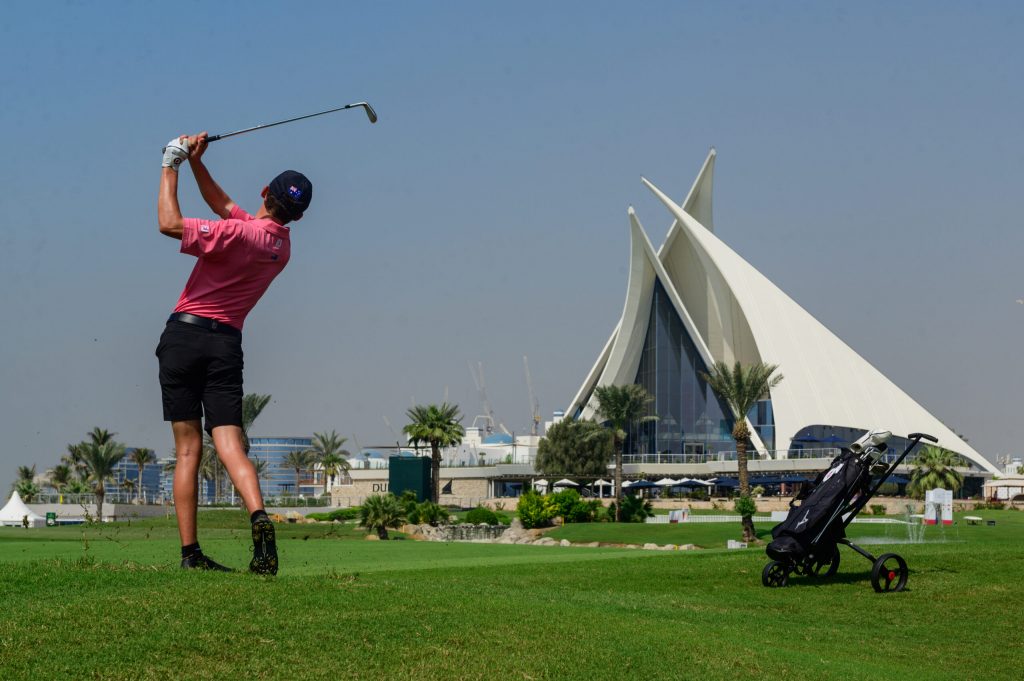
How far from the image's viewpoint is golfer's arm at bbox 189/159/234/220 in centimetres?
779

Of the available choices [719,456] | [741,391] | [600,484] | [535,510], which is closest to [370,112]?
[535,510]

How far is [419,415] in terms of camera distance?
77.8 meters

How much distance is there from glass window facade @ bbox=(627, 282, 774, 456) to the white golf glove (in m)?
81.0

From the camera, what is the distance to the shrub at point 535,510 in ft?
163

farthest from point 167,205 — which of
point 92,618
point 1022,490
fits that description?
point 1022,490

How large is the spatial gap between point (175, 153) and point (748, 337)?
8537 centimetres

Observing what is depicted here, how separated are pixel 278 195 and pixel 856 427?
7849 centimetres

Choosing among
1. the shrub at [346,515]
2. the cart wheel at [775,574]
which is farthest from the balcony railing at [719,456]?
the cart wheel at [775,574]

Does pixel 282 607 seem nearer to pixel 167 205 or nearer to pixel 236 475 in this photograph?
pixel 236 475

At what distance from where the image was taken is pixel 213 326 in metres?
7.51

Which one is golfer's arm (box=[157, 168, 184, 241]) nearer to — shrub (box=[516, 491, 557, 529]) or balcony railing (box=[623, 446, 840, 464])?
shrub (box=[516, 491, 557, 529])

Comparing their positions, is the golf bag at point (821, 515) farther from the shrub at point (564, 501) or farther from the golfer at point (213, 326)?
the shrub at point (564, 501)

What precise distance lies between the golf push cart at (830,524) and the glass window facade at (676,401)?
73.2 metres

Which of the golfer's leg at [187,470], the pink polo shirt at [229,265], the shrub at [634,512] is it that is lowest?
the shrub at [634,512]
